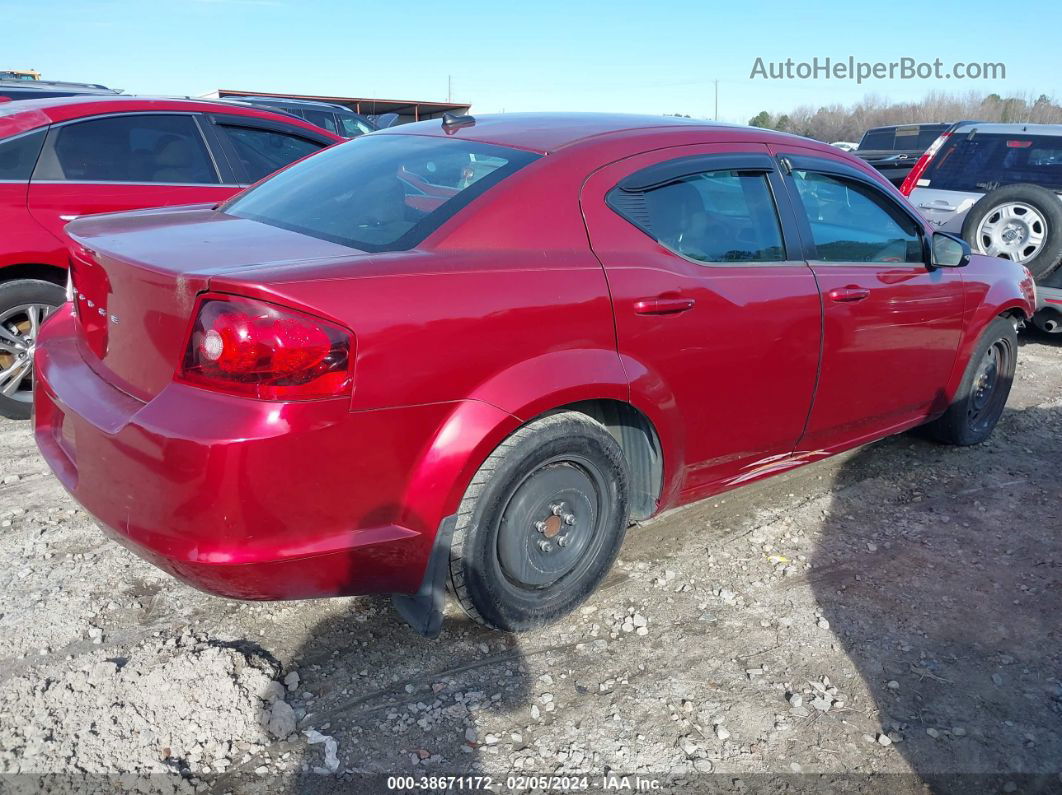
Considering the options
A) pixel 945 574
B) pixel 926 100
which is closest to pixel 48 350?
pixel 945 574

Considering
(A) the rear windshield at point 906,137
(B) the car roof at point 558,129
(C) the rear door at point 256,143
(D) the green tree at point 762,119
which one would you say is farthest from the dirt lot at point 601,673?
(D) the green tree at point 762,119

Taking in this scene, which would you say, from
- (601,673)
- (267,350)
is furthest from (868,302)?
(267,350)

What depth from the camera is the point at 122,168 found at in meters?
5.11

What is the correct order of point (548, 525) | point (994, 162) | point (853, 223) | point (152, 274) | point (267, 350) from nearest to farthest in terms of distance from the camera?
point (267, 350) < point (152, 274) < point (548, 525) < point (853, 223) < point (994, 162)

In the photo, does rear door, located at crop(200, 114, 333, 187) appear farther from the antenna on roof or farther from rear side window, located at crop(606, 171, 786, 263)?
rear side window, located at crop(606, 171, 786, 263)

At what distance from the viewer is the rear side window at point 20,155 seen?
457cm

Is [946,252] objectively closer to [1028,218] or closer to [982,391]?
[982,391]

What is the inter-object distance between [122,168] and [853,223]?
13.1 feet

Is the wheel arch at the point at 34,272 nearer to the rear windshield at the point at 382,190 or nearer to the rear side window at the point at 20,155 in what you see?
the rear side window at the point at 20,155

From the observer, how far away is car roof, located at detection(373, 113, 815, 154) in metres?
3.14

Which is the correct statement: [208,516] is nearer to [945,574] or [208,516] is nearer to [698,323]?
[698,323]

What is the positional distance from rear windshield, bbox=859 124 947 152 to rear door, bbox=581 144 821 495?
36.3 ft

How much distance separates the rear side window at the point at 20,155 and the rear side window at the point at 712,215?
337 cm

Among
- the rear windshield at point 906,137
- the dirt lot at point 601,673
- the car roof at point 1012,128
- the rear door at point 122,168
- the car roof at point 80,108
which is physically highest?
the rear windshield at point 906,137
